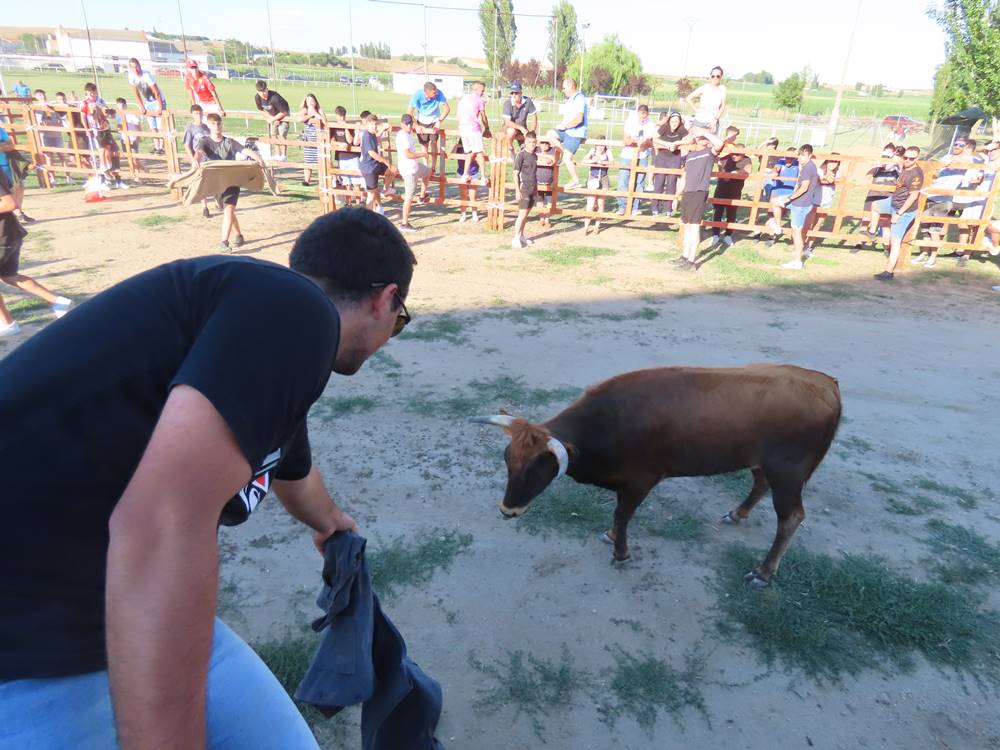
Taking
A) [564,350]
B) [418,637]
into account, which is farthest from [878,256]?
[418,637]

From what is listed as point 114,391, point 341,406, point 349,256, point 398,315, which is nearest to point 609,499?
point 341,406

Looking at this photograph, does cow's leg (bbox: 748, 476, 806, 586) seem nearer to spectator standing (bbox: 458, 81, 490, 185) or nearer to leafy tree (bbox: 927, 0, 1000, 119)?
spectator standing (bbox: 458, 81, 490, 185)

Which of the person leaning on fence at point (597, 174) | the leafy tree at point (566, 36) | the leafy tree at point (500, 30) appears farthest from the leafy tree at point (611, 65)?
the person leaning on fence at point (597, 174)

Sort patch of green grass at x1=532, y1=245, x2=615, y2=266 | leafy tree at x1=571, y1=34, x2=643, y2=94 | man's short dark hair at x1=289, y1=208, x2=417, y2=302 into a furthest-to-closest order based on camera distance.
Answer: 1. leafy tree at x1=571, y1=34, x2=643, y2=94
2. patch of green grass at x1=532, y1=245, x2=615, y2=266
3. man's short dark hair at x1=289, y1=208, x2=417, y2=302

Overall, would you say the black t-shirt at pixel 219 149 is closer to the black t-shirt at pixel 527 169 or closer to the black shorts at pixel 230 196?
the black shorts at pixel 230 196

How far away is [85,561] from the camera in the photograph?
1.21m

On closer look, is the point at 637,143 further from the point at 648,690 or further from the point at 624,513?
the point at 648,690

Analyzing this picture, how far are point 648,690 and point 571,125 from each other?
40.6ft

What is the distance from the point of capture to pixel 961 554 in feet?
13.4

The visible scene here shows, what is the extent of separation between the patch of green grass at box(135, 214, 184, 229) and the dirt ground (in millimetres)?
1792

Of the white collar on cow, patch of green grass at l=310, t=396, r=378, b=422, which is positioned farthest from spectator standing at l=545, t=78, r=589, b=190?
the white collar on cow

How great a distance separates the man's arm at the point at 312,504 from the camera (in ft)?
6.68

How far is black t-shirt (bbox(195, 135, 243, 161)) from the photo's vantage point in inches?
424

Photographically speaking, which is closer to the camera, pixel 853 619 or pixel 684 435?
pixel 853 619
